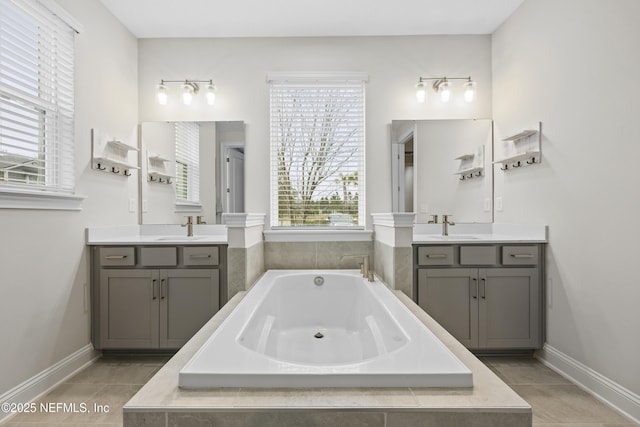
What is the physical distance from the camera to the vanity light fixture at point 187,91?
2816 millimetres

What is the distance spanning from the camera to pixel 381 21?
2.70 m

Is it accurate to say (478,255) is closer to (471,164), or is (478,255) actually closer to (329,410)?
(471,164)

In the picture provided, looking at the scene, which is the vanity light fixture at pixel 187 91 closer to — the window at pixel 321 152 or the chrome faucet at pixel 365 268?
the window at pixel 321 152

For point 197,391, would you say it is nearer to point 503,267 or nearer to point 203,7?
point 503,267

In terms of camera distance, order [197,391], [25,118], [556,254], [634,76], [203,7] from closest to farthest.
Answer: [197,391]
[634,76]
[25,118]
[556,254]
[203,7]

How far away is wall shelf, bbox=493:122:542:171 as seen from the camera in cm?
234

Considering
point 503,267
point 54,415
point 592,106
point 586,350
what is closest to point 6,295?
point 54,415

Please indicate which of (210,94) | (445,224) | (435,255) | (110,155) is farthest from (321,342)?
(210,94)

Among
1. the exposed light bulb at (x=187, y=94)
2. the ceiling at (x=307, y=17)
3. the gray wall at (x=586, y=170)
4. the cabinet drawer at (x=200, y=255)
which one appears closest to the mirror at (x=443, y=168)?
the gray wall at (x=586, y=170)

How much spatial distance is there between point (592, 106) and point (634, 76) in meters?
0.25

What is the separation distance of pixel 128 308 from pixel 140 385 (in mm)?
565

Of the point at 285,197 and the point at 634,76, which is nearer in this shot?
the point at 634,76

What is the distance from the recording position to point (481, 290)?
235cm

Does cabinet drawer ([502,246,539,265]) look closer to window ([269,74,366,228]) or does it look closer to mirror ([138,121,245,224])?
window ([269,74,366,228])
